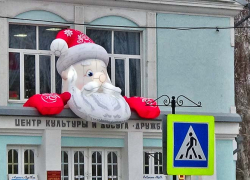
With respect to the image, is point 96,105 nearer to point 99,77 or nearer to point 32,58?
point 99,77

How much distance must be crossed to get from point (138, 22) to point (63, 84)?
2848 millimetres

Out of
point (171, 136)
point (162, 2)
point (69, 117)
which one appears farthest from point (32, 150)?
point (171, 136)

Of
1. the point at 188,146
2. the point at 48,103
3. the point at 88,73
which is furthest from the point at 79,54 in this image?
the point at 188,146

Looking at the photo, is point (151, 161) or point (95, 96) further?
point (151, 161)

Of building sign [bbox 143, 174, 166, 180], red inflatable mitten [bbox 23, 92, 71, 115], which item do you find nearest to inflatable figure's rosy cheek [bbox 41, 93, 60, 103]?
red inflatable mitten [bbox 23, 92, 71, 115]

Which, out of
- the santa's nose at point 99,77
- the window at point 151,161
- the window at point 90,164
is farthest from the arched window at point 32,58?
the window at point 151,161

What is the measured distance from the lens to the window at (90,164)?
24484mm

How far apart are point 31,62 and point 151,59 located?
3121 mm

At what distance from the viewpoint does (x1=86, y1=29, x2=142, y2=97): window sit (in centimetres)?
2558

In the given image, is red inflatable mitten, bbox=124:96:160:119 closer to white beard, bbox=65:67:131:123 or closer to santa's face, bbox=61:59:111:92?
white beard, bbox=65:67:131:123

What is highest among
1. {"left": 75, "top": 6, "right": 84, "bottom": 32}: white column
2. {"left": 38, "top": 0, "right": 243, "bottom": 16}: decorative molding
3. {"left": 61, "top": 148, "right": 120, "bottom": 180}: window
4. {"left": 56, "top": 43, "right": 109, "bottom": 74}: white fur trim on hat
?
{"left": 38, "top": 0, "right": 243, "bottom": 16}: decorative molding

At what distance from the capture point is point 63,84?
24266mm

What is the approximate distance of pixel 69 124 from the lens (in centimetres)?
2412

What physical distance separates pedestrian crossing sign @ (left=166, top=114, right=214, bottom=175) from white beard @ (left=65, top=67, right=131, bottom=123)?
5540mm
